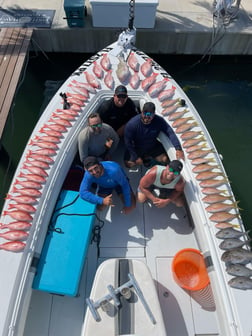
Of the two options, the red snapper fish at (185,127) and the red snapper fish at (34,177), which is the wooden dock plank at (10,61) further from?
the red snapper fish at (185,127)

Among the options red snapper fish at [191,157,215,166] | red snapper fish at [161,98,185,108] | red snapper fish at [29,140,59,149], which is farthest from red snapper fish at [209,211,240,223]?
red snapper fish at [29,140,59,149]

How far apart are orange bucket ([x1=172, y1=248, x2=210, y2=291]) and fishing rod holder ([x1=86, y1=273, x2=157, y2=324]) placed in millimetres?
861

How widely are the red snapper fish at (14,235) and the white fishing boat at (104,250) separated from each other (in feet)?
0.04

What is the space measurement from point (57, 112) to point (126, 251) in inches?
94.6

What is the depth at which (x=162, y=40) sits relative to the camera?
6.67 meters

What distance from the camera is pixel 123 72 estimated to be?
445 centimetres

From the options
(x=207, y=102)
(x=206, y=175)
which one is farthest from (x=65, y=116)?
(x=207, y=102)

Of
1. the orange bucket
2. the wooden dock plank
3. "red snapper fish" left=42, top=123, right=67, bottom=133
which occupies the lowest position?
the orange bucket

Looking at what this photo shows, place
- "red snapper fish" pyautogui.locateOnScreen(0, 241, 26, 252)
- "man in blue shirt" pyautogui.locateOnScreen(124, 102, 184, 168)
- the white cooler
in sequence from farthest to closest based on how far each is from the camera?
the white cooler, "man in blue shirt" pyautogui.locateOnScreen(124, 102, 184, 168), "red snapper fish" pyautogui.locateOnScreen(0, 241, 26, 252)

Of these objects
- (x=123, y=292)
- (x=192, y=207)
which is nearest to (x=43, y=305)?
(x=123, y=292)

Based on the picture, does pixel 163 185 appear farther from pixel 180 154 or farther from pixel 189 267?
pixel 189 267

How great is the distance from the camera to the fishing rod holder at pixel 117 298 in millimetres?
2471

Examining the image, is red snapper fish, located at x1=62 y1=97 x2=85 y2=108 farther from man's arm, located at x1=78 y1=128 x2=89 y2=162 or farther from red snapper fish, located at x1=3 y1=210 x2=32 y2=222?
red snapper fish, located at x1=3 y1=210 x2=32 y2=222

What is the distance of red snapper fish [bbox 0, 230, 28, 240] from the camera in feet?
9.43
